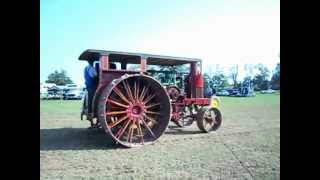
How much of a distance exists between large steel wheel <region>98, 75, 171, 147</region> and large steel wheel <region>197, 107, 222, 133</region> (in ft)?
2.80

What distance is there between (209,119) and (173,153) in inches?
63.8

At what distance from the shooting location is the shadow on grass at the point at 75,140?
374cm

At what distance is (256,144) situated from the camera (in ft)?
12.0

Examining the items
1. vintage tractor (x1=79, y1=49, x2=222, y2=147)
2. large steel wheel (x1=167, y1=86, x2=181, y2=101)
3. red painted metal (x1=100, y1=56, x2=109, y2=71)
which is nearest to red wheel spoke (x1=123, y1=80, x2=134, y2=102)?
vintage tractor (x1=79, y1=49, x2=222, y2=147)

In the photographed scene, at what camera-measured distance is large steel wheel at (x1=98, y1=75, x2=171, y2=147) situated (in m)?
3.89

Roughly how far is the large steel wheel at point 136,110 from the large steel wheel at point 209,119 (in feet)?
2.80

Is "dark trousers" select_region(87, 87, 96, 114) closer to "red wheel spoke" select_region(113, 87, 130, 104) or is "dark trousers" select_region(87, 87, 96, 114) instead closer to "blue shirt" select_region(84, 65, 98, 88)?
"blue shirt" select_region(84, 65, 98, 88)

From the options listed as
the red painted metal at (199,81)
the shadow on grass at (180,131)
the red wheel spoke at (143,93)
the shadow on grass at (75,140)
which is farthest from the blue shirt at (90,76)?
the red painted metal at (199,81)

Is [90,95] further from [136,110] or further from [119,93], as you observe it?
[136,110]

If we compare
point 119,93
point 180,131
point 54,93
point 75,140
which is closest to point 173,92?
point 180,131

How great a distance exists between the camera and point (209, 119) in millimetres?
4949

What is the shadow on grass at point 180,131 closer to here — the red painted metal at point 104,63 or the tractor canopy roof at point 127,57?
the tractor canopy roof at point 127,57
